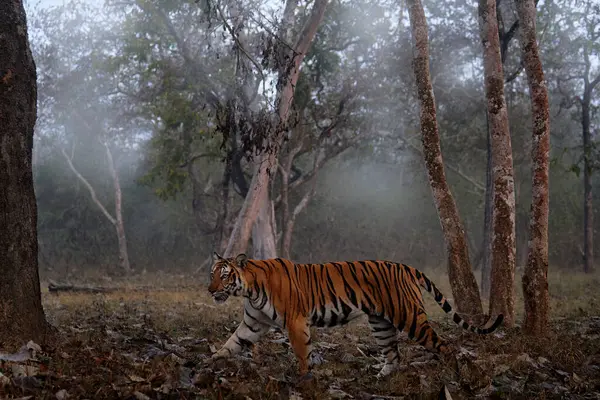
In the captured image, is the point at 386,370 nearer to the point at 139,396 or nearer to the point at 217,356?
the point at 217,356

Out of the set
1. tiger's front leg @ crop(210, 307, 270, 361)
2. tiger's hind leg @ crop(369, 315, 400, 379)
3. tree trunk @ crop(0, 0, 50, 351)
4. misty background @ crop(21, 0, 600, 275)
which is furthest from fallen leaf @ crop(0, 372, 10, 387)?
misty background @ crop(21, 0, 600, 275)

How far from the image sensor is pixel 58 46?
27.3 metres

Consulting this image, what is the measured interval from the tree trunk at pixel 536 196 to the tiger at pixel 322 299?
2282mm

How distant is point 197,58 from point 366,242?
1399 centimetres

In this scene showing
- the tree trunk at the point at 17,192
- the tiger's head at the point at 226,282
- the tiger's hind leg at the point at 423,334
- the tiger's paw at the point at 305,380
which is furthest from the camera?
the tiger's hind leg at the point at 423,334

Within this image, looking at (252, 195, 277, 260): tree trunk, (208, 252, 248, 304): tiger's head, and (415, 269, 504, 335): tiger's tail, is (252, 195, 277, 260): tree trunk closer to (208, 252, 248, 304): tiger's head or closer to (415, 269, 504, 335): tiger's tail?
(415, 269, 504, 335): tiger's tail

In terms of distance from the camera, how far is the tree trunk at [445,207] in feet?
32.5

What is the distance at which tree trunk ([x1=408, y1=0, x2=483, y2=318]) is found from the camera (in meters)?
Answer: 9.91

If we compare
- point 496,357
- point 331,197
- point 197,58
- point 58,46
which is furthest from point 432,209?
point 496,357

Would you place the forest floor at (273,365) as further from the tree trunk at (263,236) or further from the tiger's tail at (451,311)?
the tree trunk at (263,236)

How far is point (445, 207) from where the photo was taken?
9.98m

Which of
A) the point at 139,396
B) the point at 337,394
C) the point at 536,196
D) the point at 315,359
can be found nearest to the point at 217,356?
the point at 315,359

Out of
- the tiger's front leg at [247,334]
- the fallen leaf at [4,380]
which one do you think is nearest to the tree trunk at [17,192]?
the fallen leaf at [4,380]

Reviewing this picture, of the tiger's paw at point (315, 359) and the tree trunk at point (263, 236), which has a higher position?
the tree trunk at point (263, 236)
